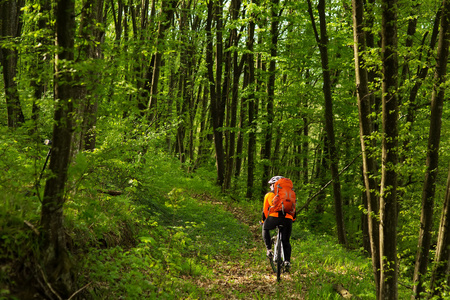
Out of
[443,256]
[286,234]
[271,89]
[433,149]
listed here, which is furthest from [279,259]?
[271,89]

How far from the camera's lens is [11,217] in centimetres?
414

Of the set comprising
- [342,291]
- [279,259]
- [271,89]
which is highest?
[271,89]

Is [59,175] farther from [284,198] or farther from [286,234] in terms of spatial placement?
[286,234]

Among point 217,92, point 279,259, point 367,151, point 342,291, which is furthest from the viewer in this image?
point 217,92

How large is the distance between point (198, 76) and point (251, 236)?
10.9 m

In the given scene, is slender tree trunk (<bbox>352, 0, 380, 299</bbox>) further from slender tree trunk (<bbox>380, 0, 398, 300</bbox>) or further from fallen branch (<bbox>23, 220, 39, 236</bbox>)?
fallen branch (<bbox>23, 220, 39, 236</bbox>)

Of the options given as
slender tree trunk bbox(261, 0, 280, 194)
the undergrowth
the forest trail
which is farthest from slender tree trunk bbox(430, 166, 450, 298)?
slender tree trunk bbox(261, 0, 280, 194)

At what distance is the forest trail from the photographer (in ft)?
23.4

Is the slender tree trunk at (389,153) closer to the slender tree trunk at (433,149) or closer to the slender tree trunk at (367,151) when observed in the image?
the slender tree trunk at (367,151)

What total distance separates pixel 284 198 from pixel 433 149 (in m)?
3.10

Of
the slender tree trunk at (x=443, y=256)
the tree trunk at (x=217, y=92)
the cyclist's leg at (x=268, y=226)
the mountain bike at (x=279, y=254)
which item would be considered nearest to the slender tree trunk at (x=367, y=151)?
the slender tree trunk at (x=443, y=256)

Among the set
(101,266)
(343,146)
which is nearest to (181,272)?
(101,266)

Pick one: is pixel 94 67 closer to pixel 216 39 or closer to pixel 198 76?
pixel 216 39

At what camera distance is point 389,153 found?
593cm
